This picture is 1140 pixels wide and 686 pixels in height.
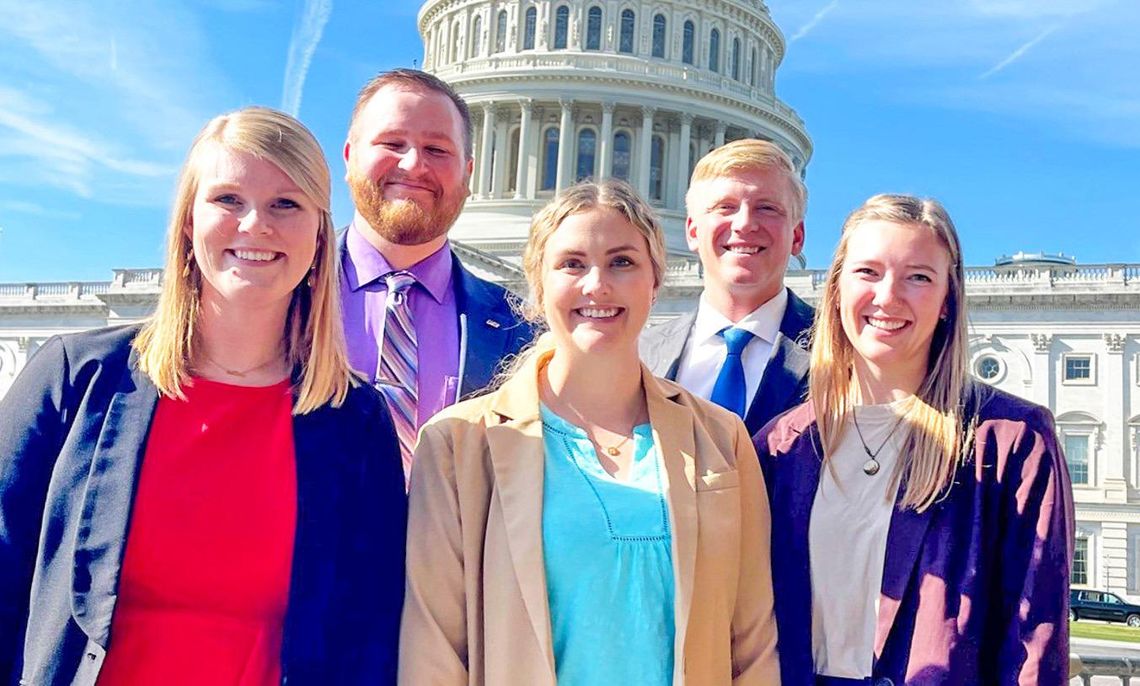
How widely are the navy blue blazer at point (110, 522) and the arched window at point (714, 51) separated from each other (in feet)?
189

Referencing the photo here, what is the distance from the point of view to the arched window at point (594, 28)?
188 ft

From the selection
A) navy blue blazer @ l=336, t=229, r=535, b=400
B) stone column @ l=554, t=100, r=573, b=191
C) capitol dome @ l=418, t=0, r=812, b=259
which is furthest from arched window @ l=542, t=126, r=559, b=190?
navy blue blazer @ l=336, t=229, r=535, b=400

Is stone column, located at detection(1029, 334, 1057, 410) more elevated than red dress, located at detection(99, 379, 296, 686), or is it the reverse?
stone column, located at detection(1029, 334, 1057, 410)

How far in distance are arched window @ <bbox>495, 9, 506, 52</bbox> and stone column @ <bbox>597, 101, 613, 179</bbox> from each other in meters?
6.86

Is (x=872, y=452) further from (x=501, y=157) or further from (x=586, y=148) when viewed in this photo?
(x=501, y=157)

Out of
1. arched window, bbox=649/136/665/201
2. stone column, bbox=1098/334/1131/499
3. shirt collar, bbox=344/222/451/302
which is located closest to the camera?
shirt collar, bbox=344/222/451/302

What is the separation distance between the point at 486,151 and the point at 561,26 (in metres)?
7.38

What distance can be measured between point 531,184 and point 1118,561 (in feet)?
95.5

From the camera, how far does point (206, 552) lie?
3436mm

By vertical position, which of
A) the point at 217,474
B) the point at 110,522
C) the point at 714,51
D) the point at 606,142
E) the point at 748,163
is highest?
the point at 714,51

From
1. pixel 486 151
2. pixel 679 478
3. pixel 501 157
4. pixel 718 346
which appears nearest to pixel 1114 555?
pixel 501 157

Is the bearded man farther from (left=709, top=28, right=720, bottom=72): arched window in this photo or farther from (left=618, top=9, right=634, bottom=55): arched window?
(left=709, top=28, right=720, bottom=72): arched window

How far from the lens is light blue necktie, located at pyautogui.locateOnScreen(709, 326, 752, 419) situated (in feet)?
17.6

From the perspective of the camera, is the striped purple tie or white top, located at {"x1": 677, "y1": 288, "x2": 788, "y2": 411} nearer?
the striped purple tie
